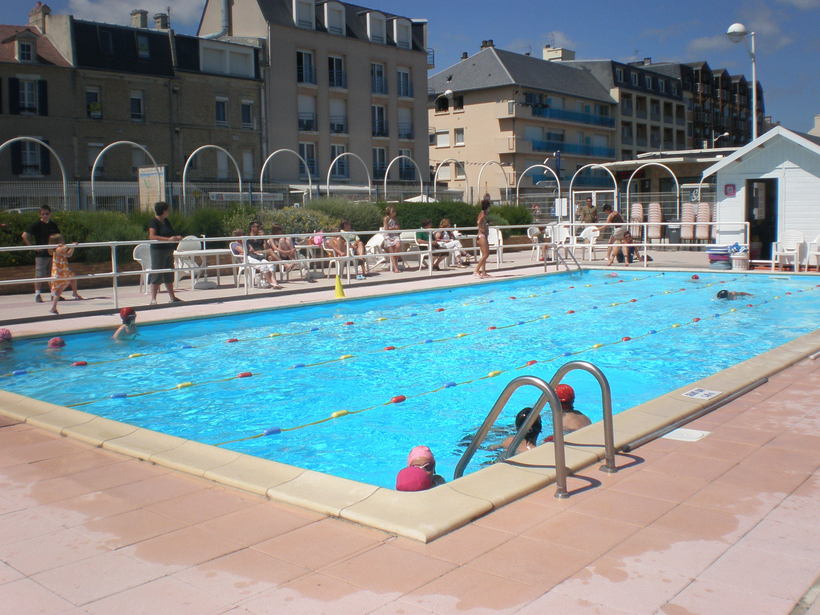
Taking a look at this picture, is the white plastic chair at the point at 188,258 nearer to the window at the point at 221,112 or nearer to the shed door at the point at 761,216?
the shed door at the point at 761,216

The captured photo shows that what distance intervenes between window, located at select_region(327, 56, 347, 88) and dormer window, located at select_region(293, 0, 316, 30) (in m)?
2.08

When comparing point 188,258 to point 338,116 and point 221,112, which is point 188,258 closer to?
point 221,112

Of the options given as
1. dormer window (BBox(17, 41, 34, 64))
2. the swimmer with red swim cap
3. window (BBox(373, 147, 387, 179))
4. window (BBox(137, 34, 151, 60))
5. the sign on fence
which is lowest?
the swimmer with red swim cap

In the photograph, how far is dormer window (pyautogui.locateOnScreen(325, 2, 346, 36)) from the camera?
44438mm

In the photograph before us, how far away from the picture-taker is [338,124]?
148 feet

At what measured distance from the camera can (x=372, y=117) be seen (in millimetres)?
46906

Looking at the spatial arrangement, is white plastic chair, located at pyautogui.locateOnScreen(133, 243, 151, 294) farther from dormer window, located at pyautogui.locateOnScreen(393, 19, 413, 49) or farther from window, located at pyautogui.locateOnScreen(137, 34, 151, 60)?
dormer window, located at pyautogui.locateOnScreen(393, 19, 413, 49)

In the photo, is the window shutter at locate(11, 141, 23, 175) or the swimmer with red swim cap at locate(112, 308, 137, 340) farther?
the window shutter at locate(11, 141, 23, 175)

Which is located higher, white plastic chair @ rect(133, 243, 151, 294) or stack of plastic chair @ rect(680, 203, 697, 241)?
stack of plastic chair @ rect(680, 203, 697, 241)

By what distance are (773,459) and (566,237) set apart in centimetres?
2018

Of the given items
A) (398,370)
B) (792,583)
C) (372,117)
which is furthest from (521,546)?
(372,117)

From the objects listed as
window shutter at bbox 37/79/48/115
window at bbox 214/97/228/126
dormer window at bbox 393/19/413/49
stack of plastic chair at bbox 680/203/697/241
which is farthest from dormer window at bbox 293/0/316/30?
stack of plastic chair at bbox 680/203/697/241

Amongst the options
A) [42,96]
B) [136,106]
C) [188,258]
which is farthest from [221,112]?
[188,258]

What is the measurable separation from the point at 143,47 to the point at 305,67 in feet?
29.7
